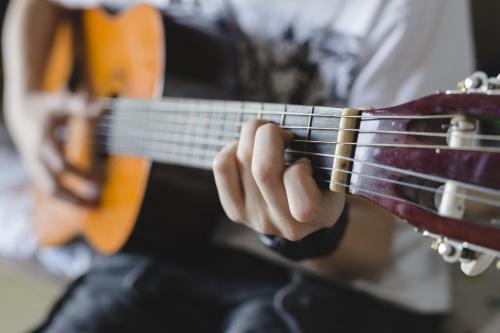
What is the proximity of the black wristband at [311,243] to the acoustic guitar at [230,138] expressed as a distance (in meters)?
0.10

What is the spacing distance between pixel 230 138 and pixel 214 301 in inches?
11.6

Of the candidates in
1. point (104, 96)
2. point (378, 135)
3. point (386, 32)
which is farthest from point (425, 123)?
point (104, 96)

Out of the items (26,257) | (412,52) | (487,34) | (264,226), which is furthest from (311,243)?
(26,257)

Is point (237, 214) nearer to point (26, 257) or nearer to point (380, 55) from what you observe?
point (380, 55)

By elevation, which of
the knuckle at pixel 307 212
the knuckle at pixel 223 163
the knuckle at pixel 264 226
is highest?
the knuckle at pixel 223 163

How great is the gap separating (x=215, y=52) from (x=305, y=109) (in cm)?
36

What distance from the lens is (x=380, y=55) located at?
66cm

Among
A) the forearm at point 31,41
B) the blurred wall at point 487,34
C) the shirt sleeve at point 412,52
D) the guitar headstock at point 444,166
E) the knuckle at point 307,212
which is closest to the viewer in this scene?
the guitar headstock at point 444,166

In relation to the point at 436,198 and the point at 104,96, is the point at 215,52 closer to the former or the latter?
the point at 104,96

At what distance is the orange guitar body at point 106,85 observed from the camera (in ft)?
2.62

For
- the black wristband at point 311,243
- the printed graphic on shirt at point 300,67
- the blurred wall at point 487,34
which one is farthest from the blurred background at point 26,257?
the black wristband at point 311,243

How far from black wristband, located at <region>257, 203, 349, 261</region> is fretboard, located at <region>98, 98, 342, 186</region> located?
102 mm

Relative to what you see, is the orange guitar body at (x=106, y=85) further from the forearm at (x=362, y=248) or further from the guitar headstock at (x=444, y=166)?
the guitar headstock at (x=444, y=166)

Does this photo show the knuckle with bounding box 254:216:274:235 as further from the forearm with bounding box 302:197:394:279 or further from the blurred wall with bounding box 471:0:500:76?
the blurred wall with bounding box 471:0:500:76
